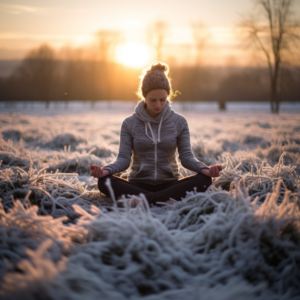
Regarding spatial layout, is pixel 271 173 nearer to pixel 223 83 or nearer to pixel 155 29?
pixel 155 29

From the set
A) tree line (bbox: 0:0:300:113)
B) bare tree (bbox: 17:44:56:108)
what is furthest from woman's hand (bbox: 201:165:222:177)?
bare tree (bbox: 17:44:56:108)

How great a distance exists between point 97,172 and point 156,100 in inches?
36.9

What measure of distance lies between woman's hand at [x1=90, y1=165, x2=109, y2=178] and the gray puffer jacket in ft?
0.90

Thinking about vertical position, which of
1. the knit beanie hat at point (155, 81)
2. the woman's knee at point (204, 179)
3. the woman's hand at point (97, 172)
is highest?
the knit beanie hat at point (155, 81)

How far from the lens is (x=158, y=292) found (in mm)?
1208

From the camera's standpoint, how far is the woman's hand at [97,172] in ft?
7.20

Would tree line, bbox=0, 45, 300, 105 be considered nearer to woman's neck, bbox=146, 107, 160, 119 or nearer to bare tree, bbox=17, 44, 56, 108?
bare tree, bbox=17, 44, 56, 108

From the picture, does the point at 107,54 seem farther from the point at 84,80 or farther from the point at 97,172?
the point at 97,172

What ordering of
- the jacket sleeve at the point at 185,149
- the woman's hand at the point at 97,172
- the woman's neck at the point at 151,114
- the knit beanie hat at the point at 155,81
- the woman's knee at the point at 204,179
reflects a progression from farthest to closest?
the woman's neck at the point at 151,114 → the jacket sleeve at the point at 185,149 → the knit beanie hat at the point at 155,81 → the woman's knee at the point at 204,179 → the woman's hand at the point at 97,172

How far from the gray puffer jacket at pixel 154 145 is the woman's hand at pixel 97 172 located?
274 millimetres

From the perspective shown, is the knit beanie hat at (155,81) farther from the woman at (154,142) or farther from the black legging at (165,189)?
the black legging at (165,189)

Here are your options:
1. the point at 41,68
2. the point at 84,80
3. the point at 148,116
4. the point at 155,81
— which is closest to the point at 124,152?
the point at 148,116

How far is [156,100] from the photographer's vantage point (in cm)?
249

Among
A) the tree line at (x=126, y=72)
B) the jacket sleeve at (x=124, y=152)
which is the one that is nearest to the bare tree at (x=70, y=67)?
the tree line at (x=126, y=72)
